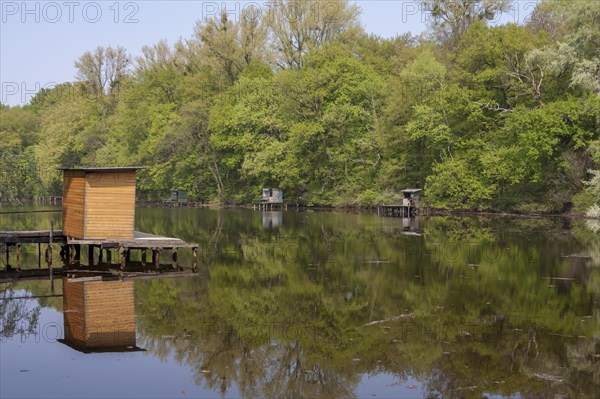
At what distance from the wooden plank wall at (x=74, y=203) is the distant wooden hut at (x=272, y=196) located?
48242 millimetres

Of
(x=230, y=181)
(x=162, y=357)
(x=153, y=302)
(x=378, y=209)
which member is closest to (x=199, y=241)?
(x=153, y=302)

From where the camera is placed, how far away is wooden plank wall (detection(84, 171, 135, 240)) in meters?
28.3

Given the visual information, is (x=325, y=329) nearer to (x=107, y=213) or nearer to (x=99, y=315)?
(x=99, y=315)

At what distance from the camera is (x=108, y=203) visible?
28.4 m

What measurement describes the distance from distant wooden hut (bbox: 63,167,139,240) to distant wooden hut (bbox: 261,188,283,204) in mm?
49868

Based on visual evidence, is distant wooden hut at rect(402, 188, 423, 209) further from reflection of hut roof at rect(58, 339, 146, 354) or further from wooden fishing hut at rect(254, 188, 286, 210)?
reflection of hut roof at rect(58, 339, 146, 354)

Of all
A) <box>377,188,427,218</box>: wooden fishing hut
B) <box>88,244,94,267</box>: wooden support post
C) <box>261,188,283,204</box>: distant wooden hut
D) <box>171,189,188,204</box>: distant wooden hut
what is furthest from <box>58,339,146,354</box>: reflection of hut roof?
<box>171,189,188,204</box>: distant wooden hut

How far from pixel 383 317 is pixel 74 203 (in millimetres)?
15035

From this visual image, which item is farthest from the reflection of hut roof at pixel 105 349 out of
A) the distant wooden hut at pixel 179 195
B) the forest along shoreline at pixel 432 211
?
the distant wooden hut at pixel 179 195

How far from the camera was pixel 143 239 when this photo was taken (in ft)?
93.6

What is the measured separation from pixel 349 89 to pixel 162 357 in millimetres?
61119

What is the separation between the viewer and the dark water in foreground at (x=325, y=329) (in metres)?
14.4

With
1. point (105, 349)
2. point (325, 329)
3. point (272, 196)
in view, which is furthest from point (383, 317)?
point (272, 196)

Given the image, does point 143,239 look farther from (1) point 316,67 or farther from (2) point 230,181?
(2) point 230,181
